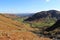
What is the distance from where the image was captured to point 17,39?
19859 millimetres

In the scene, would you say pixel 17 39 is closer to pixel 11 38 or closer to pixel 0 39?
pixel 11 38

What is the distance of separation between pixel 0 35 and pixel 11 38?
1.31m

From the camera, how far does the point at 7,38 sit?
63.4 ft

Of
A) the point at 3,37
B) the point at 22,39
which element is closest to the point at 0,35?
the point at 3,37

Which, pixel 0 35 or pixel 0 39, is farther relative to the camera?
pixel 0 35

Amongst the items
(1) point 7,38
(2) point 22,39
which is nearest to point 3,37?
(1) point 7,38

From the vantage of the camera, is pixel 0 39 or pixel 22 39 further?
pixel 22 39

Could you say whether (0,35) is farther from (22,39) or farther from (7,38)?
(22,39)

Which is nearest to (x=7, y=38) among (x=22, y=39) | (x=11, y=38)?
(x=11, y=38)

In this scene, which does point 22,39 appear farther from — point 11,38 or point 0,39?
point 0,39

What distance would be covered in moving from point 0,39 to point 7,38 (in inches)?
44.3

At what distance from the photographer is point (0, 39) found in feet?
60.2

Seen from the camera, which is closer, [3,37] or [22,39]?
[3,37]

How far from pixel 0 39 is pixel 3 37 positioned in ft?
2.77
